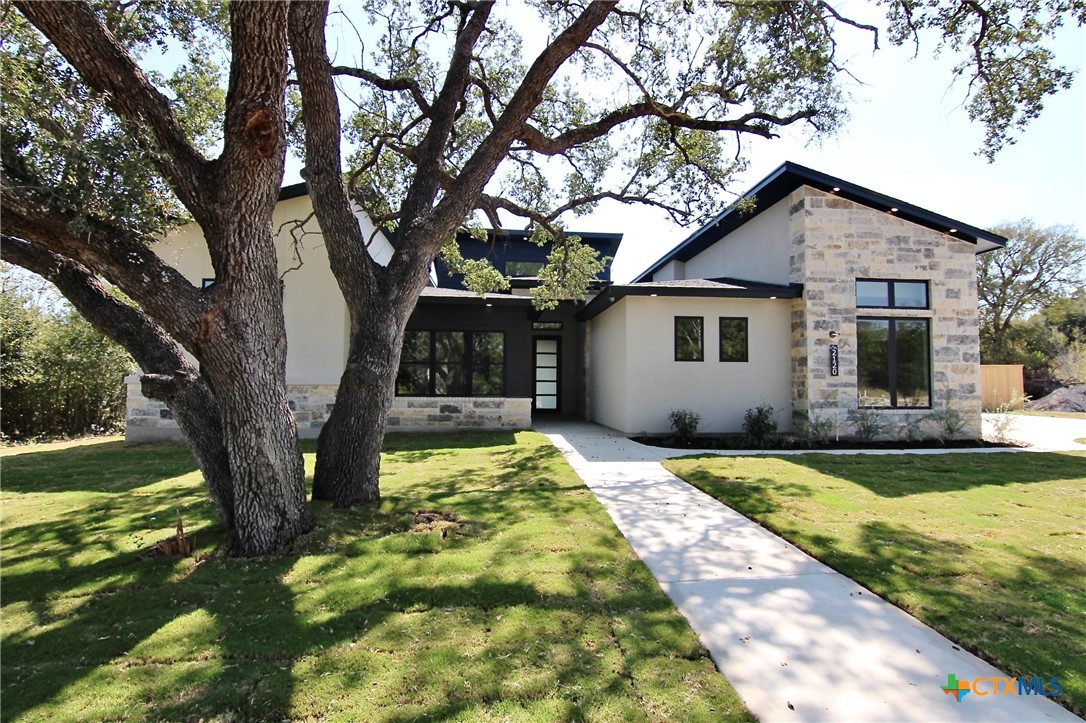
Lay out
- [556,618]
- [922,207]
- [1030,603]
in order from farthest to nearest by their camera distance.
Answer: [922,207] < [1030,603] < [556,618]

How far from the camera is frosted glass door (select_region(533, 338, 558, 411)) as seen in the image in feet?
51.9

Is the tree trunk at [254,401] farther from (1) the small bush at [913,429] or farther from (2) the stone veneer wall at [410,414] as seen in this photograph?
(1) the small bush at [913,429]

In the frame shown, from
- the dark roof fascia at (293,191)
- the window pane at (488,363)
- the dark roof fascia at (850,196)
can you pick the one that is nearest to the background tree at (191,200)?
the dark roof fascia at (293,191)

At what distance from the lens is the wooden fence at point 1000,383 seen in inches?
761

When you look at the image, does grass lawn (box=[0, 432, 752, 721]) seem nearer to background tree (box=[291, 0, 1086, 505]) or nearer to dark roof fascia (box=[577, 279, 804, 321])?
background tree (box=[291, 0, 1086, 505])

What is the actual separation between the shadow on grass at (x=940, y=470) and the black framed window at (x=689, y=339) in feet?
10.4

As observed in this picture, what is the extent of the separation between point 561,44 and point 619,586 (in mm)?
5391

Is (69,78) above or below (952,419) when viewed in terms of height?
above

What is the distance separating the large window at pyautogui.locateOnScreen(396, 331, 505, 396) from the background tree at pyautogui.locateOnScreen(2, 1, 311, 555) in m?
7.87

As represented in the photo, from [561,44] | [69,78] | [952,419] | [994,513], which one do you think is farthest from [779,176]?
[69,78]

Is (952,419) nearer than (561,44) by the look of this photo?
No

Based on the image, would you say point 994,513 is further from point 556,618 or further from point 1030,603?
point 556,618

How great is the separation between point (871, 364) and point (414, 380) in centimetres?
981

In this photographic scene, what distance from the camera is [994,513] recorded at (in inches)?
207
